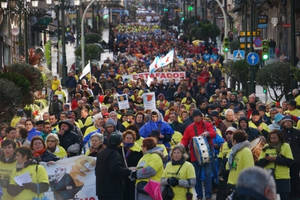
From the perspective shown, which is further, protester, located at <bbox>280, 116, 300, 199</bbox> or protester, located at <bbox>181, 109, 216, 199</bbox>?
protester, located at <bbox>181, 109, 216, 199</bbox>

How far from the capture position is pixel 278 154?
40.3ft

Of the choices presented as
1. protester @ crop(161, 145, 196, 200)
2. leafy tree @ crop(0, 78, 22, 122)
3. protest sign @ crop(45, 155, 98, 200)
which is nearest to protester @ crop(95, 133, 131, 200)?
protester @ crop(161, 145, 196, 200)

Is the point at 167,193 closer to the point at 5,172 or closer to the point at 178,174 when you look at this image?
the point at 178,174

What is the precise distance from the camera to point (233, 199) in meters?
7.57

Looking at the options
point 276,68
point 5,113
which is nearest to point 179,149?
point 5,113

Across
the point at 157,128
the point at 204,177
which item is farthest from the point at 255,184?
the point at 157,128

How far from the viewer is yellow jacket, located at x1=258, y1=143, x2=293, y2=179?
12289 millimetres

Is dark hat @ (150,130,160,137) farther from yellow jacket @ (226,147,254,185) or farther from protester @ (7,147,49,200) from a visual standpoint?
protester @ (7,147,49,200)

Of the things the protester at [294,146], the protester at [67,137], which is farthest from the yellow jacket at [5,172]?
the protester at [294,146]

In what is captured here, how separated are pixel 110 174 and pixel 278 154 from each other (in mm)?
2390

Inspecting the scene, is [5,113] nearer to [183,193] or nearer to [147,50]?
[183,193]

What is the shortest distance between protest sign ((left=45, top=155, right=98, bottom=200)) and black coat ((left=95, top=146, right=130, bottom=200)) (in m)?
0.82

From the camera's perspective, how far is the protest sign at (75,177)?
12.1 meters

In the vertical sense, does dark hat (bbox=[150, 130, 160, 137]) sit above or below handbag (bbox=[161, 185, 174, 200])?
above
